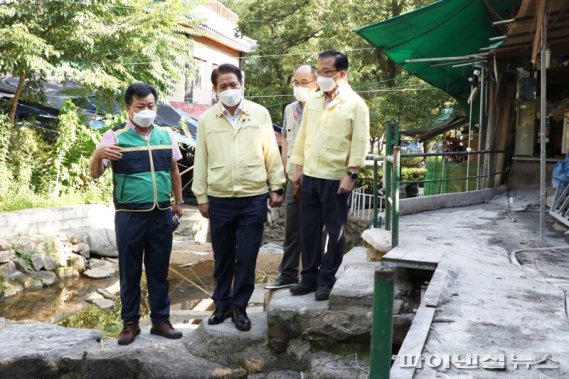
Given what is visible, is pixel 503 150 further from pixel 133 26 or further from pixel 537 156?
pixel 133 26

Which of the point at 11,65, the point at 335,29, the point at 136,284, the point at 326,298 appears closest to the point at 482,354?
the point at 326,298

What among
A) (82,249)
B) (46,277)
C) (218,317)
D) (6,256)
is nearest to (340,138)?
(218,317)

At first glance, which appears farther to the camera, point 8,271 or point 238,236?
point 8,271

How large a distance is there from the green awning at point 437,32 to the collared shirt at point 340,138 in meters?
5.34

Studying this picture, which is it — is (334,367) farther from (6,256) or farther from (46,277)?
(46,277)

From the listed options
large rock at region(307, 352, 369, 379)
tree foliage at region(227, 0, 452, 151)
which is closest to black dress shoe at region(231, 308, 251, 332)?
large rock at region(307, 352, 369, 379)

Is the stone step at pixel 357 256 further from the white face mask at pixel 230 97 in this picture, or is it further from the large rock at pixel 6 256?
the large rock at pixel 6 256

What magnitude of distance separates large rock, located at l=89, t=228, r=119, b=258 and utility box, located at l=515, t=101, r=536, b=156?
8188mm

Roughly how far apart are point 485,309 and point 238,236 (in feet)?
5.45

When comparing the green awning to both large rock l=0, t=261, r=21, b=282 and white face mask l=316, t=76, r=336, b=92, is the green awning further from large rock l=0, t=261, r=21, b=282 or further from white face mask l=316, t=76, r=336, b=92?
large rock l=0, t=261, r=21, b=282

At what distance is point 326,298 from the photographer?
3.87m

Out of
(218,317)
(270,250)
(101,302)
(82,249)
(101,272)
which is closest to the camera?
(218,317)

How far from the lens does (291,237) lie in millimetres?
4520

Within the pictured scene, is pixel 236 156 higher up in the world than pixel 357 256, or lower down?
higher up
